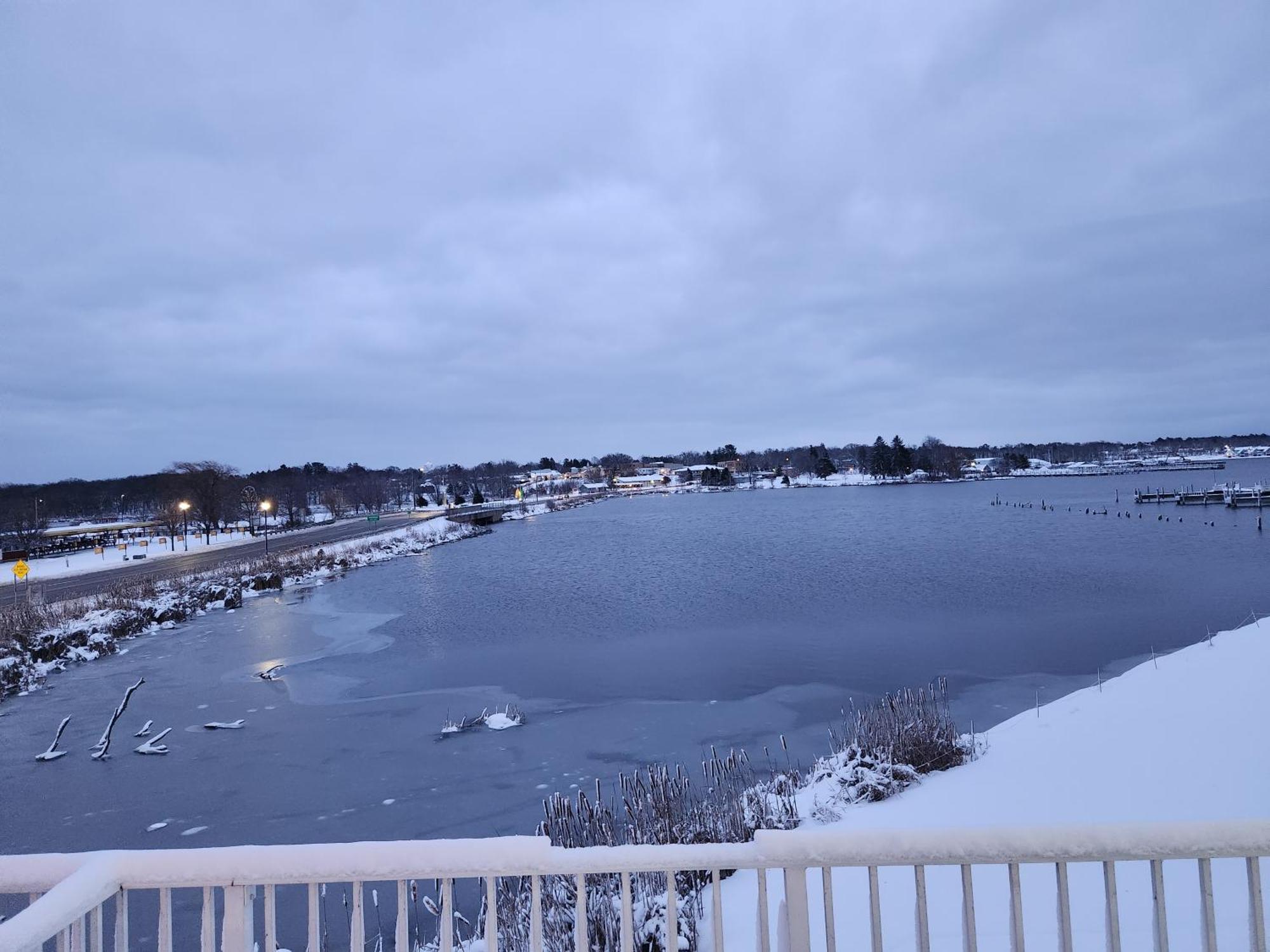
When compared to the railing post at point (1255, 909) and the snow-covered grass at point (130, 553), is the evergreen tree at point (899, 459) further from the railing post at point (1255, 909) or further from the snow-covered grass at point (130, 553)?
the railing post at point (1255, 909)

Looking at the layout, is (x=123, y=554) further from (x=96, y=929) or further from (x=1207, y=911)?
(x=1207, y=911)

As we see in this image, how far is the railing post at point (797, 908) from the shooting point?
228 cm

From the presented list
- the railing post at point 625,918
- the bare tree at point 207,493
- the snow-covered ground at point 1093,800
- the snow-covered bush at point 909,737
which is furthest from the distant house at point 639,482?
the railing post at point 625,918

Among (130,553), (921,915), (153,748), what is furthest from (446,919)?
(130,553)

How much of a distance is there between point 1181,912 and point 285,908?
7313 millimetres

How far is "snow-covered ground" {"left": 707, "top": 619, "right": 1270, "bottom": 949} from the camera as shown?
13.7ft

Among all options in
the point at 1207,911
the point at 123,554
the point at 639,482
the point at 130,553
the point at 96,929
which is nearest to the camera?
the point at 1207,911

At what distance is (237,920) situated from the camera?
2.28 meters

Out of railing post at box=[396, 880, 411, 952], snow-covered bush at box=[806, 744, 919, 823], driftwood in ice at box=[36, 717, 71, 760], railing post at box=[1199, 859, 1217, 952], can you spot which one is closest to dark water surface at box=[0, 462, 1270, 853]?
driftwood in ice at box=[36, 717, 71, 760]

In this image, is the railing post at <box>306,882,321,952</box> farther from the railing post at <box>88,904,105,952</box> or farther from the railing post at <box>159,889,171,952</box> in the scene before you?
the railing post at <box>88,904,105,952</box>

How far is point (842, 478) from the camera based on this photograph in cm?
15475

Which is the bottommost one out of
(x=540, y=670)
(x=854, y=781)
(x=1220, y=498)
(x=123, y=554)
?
(x=1220, y=498)

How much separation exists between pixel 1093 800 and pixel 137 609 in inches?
1058

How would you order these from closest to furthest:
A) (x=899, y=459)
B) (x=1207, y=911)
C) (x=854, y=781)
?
(x=1207, y=911), (x=854, y=781), (x=899, y=459)
